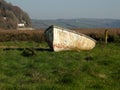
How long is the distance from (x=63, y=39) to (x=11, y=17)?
80.4 metres

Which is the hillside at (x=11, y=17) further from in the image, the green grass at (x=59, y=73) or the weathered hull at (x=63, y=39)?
the green grass at (x=59, y=73)

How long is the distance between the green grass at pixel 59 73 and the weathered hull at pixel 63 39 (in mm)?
3791

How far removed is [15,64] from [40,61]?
141cm

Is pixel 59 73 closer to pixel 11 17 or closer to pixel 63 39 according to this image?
pixel 63 39

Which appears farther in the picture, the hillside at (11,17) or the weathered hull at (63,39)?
the hillside at (11,17)

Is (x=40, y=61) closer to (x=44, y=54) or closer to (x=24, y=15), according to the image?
(x=44, y=54)

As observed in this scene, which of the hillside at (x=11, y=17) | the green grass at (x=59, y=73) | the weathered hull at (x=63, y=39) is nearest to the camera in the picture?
the green grass at (x=59, y=73)

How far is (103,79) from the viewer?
601 inches

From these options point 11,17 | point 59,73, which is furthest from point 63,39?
point 11,17

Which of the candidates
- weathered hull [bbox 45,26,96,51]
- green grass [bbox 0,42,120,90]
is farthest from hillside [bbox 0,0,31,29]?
green grass [bbox 0,42,120,90]

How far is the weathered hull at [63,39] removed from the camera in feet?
82.2

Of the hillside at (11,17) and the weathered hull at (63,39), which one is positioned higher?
the weathered hull at (63,39)

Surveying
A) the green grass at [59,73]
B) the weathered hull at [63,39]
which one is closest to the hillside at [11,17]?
the weathered hull at [63,39]

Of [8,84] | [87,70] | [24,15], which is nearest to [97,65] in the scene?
[87,70]
